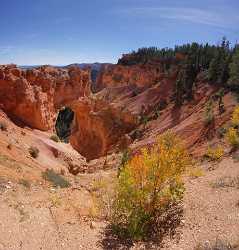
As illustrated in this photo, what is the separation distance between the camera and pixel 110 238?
44.5 feet

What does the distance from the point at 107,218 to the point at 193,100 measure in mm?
41768

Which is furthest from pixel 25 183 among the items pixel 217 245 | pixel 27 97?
pixel 27 97

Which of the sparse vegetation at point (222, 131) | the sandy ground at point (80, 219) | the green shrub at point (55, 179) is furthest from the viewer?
the sparse vegetation at point (222, 131)

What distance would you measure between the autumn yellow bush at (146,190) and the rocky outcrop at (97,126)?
4150 cm

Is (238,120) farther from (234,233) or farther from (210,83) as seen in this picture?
(210,83)

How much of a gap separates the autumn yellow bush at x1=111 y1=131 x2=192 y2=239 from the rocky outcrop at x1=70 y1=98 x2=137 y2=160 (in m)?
41.5

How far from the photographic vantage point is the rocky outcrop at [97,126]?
194 feet

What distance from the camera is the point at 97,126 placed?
62406mm

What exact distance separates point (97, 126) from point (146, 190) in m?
48.3

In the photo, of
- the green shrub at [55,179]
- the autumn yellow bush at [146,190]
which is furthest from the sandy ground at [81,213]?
the autumn yellow bush at [146,190]

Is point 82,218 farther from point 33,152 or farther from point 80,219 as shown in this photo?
point 33,152

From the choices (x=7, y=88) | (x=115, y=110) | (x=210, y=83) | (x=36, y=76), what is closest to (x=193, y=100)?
(x=210, y=83)

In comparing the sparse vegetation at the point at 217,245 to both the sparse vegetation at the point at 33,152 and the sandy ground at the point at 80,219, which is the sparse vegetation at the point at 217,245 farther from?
the sparse vegetation at the point at 33,152

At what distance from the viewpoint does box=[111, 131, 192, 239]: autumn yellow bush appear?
554 inches
